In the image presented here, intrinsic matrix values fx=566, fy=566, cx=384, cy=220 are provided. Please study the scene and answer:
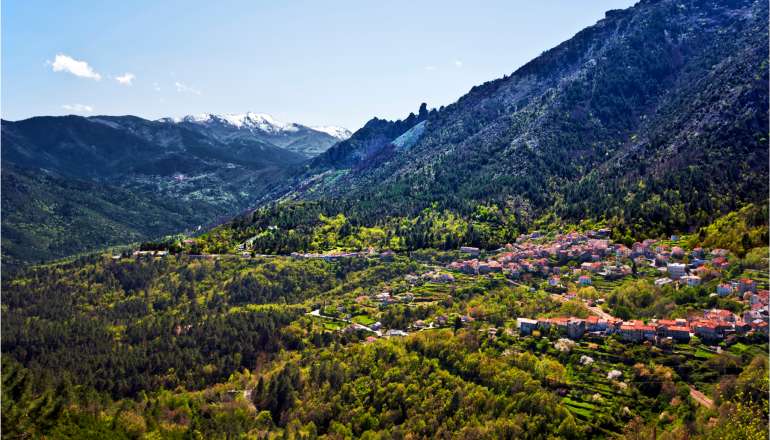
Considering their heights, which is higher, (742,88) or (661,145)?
(742,88)

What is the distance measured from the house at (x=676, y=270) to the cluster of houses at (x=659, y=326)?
1694 cm

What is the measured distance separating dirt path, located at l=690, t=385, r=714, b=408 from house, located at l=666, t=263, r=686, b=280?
3792cm

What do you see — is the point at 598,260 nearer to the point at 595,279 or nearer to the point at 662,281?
the point at 595,279

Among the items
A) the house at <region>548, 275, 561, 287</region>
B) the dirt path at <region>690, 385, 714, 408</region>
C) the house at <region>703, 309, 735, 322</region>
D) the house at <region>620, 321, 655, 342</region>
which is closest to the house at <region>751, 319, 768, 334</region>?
the house at <region>703, 309, 735, 322</region>

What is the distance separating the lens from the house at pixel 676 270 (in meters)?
99.8

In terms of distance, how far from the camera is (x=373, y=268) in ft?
447

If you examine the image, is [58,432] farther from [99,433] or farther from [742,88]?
[742,88]

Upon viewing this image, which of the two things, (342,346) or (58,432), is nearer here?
(58,432)

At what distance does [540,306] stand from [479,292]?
15753 mm

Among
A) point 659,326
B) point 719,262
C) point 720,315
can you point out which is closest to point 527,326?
point 659,326

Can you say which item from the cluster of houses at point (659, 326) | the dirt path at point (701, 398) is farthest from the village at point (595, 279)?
the dirt path at point (701, 398)

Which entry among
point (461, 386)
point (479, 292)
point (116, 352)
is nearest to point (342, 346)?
point (461, 386)

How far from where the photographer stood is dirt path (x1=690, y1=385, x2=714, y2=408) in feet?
208

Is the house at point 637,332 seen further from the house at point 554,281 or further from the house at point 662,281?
the house at point 554,281
